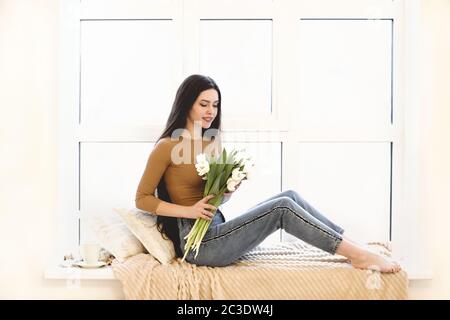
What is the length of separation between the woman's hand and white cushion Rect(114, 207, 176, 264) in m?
0.19

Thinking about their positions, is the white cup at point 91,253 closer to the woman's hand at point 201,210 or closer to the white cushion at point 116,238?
the white cushion at point 116,238

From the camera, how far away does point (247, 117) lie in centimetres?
285

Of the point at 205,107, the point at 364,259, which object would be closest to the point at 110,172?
the point at 205,107

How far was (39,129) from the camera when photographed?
8.71 feet

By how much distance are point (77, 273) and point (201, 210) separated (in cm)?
67

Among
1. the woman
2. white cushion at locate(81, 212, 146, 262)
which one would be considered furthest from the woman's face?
white cushion at locate(81, 212, 146, 262)

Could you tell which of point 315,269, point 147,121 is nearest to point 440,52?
point 315,269

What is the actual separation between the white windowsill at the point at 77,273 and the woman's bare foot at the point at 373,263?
3.59ft

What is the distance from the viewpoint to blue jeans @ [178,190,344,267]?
2350mm

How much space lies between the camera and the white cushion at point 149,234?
2.44 m

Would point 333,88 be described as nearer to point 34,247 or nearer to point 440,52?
point 440,52

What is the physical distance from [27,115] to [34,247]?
64cm

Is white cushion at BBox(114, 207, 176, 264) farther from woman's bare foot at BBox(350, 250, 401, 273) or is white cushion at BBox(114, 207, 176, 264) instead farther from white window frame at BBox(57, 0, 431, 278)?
woman's bare foot at BBox(350, 250, 401, 273)

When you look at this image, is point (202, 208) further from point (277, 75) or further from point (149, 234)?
point (277, 75)
